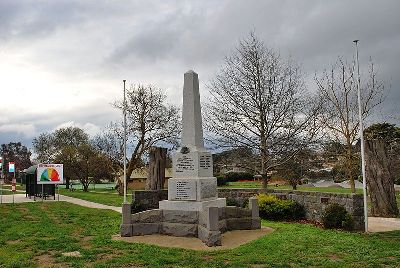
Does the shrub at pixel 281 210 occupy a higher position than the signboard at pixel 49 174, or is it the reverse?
the signboard at pixel 49 174

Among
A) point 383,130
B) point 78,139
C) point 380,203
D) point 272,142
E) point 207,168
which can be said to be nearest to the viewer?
point 207,168

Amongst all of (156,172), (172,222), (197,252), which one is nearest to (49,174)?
(156,172)

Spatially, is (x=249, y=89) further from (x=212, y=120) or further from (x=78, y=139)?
(x=78, y=139)

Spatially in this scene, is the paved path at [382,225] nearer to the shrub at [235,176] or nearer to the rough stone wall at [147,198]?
the rough stone wall at [147,198]

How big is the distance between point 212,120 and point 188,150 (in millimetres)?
8314

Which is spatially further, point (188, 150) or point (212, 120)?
point (212, 120)

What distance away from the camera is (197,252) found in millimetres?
9344

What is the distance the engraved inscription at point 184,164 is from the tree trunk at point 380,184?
9.73 m

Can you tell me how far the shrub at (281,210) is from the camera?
15445mm

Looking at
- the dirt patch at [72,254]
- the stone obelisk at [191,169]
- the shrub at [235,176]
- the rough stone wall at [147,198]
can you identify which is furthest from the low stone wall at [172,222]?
the shrub at [235,176]

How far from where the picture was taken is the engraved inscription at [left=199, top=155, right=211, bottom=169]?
1237cm

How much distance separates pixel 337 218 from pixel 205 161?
4.93 m

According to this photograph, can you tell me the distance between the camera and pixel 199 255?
8984mm

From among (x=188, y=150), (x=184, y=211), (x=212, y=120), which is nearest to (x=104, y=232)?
(x=184, y=211)
